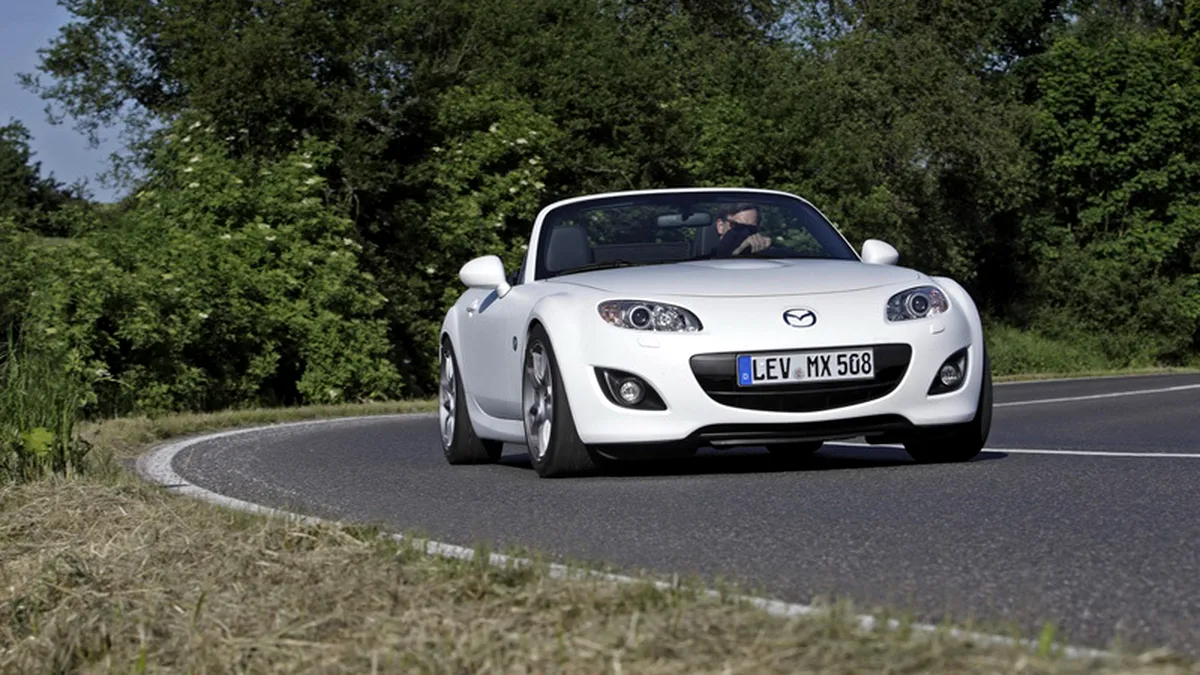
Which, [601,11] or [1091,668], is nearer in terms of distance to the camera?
[1091,668]

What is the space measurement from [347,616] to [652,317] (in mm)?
4343

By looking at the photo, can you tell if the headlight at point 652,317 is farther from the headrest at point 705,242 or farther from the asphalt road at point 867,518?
the headrest at point 705,242

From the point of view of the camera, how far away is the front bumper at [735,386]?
→ 8.68m

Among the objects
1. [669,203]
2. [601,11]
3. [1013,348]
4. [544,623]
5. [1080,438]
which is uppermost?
[601,11]

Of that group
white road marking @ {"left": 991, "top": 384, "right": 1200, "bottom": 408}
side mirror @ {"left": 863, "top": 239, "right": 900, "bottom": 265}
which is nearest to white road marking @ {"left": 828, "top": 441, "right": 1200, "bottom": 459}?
side mirror @ {"left": 863, "top": 239, "right": 900, "bottom": 265}

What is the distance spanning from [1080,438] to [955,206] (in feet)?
121

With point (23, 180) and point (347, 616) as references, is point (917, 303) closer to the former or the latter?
point (347, 616)

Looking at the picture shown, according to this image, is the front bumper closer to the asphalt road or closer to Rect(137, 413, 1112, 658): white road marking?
the asphalt road

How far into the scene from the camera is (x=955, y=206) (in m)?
48.8

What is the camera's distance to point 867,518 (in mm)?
6836

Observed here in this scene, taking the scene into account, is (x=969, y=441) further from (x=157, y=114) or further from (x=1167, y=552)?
(x=157, y=114)

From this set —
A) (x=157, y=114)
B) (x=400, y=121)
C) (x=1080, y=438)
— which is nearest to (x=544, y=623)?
(x=1080, y=438)

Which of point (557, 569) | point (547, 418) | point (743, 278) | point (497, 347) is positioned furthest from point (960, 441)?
point (557, 569)

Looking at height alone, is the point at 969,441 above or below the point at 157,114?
below
